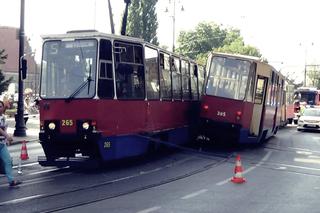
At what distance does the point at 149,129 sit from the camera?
14.6m

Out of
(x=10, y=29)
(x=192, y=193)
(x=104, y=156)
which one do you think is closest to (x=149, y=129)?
(x=104, y=156)

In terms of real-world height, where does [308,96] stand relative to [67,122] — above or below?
above

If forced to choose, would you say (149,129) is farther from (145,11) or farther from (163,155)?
(145,11)

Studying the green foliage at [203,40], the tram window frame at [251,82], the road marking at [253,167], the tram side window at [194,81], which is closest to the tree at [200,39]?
the green foliage at [203,40]

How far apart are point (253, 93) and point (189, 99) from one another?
2517 millimetres

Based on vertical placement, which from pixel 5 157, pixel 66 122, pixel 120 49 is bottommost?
pixel 5 157

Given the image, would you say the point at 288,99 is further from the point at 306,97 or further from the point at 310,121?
the point at 306,97

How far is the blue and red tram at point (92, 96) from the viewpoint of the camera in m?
12.3

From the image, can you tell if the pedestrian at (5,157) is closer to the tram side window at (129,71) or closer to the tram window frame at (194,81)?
the tram side window at (129,71)

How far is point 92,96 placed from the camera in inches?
486

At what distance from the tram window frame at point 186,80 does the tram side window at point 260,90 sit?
99.6 inches

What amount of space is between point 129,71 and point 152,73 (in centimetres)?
141

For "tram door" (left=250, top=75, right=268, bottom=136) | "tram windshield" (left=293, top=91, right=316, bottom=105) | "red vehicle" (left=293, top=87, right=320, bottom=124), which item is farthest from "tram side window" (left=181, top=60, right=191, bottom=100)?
"tram windshield" (left=293, top=91, right=316, bottom=105)

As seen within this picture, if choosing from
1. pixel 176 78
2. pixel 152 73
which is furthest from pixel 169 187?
pixel 176 78
